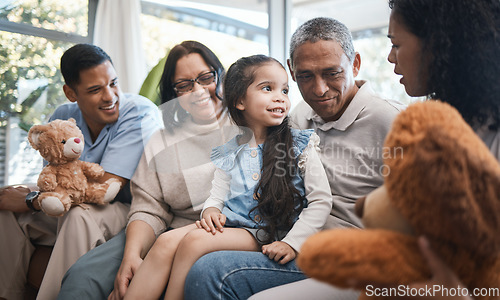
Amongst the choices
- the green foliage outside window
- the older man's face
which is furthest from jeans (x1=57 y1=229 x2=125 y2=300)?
the green foliage outside window

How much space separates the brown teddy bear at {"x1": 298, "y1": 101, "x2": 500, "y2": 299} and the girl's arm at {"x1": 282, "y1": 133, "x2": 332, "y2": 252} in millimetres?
523

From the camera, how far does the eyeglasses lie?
5.82 ft

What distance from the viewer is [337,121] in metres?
1.46

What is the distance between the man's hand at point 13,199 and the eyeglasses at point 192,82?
862mm

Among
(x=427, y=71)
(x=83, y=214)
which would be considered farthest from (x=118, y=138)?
(x=427, y=71)

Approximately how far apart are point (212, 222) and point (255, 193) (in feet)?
0.56

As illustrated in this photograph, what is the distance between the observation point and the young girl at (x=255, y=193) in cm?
124

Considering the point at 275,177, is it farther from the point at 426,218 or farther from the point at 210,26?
the point at 210,26

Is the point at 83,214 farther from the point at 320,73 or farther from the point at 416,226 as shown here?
the point at 416,226

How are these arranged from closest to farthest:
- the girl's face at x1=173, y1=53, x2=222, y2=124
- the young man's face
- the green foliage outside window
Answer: the girl's face at x1=173, y1=53, x2=222, y2=124, the young man's face, the green foliage outside window

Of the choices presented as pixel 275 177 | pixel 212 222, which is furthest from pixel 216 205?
pixel 275 177

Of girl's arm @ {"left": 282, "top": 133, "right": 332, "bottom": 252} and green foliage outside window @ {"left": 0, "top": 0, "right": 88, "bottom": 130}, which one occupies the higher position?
green foliage outside window @ {"left": 0, "top": 0, "right": 88, "bottom": 130}

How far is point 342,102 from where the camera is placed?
4.88ft

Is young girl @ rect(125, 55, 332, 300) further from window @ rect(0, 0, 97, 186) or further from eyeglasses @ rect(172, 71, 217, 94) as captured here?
window @ rect(0, 0, 97, 186)
